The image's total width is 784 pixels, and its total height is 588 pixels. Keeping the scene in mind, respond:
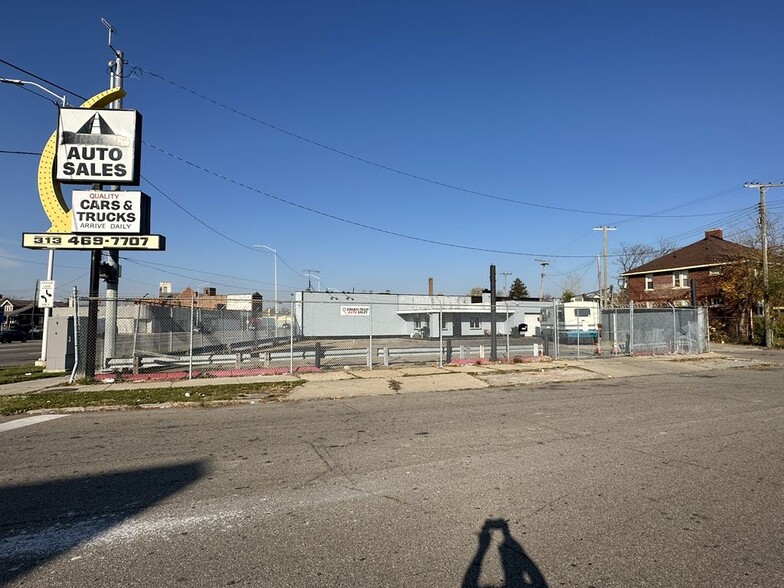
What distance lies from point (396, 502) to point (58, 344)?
56.4ft

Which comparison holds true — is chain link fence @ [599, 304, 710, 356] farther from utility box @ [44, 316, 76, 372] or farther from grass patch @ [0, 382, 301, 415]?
utility box @ [44, 316, 76, 372]

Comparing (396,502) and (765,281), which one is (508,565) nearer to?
(396,502)

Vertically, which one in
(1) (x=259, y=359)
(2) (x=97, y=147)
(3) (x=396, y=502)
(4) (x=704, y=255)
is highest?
(4) (x=704, y=255)

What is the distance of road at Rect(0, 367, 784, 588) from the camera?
3637 mm

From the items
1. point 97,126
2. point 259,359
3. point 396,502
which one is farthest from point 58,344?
point 396,502

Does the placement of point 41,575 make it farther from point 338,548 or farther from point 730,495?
point 730,495

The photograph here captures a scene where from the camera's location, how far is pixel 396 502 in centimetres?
495

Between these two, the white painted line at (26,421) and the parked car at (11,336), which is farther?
the parked car at (11,336)

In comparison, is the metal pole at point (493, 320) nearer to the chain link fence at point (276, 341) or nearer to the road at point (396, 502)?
the chain link fence at point (276, 341)

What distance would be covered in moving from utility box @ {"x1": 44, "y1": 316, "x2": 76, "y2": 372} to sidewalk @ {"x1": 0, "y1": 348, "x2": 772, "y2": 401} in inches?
90.5

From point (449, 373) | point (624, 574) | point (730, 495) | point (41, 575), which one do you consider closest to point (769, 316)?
point (449, 373)

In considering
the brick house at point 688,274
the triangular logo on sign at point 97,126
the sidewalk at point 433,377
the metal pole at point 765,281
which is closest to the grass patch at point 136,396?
the sidewalk at point 433,377

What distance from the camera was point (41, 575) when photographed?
11.6 ft

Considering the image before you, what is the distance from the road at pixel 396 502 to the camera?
364 centimetres
